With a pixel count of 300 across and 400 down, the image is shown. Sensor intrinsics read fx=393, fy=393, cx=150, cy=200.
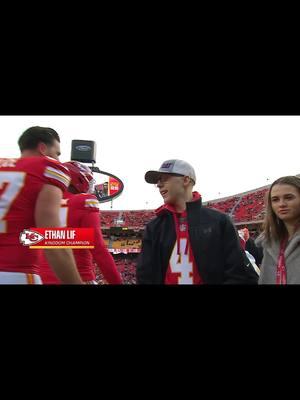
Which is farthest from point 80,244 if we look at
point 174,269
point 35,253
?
point 174,269

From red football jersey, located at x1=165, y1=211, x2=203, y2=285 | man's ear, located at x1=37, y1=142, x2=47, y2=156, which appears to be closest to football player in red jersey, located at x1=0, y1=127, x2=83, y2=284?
man's ear, located at x1=37, y1=142, x2=47, y2=156

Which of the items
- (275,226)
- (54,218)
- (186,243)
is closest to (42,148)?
(54,218)

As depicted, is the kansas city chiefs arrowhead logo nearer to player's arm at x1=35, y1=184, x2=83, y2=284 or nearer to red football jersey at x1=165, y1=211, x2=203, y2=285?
player's arm at x1=35, y1=184, x2=83, y2=284

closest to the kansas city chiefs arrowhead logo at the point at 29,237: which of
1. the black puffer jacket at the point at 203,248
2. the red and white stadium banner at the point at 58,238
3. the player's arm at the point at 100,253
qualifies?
the red and white stadium banner at the point at 58,238

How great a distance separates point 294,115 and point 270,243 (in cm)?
84

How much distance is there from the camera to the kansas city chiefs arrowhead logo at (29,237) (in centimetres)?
182

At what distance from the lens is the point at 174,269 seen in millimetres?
2068

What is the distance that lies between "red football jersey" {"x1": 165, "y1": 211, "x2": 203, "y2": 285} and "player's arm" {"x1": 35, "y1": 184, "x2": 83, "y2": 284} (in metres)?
0.50

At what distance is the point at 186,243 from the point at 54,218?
700mm

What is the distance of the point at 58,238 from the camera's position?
2121 millimetres

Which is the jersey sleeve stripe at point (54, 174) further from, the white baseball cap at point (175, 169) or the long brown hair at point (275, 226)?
the long brown hair at point (275, 226)

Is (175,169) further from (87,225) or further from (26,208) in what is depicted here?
(26,208)

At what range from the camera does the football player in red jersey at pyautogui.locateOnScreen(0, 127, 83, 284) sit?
178 centimetres
